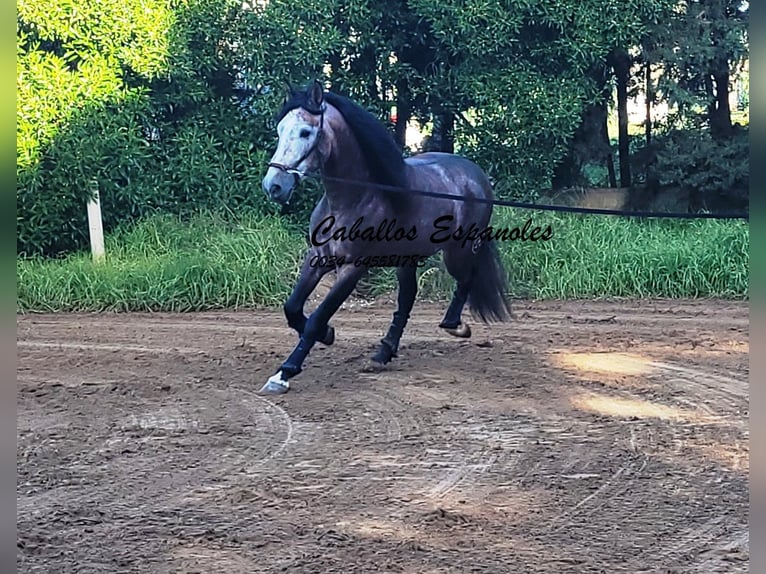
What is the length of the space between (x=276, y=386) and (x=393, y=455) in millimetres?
1528

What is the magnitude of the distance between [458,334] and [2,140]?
21.1 feet

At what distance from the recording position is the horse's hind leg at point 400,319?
6672 mm

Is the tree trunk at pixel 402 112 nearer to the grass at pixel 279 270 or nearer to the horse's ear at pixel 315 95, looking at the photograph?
the grass at pixel 279 270

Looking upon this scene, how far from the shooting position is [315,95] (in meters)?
5.80

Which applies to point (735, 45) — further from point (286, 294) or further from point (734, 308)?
point (286, 294)

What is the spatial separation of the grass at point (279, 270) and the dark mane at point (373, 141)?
12.9 ft

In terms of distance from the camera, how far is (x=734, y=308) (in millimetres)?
9188

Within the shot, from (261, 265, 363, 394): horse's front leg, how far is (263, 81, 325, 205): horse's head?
70 centimetres

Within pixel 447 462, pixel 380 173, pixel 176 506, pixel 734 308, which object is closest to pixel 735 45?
pixel 734 308

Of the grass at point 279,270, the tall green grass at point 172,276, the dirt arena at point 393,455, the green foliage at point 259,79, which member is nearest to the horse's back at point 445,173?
the dirt arena at point 393,455

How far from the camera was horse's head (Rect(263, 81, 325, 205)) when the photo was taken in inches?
216

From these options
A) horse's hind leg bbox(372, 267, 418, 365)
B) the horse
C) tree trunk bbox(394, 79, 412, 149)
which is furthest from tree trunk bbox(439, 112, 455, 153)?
horse's hind leg bbox(372, 267, 418, 365)

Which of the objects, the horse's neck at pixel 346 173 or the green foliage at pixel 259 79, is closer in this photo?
the horse's neck at pixel 346 173

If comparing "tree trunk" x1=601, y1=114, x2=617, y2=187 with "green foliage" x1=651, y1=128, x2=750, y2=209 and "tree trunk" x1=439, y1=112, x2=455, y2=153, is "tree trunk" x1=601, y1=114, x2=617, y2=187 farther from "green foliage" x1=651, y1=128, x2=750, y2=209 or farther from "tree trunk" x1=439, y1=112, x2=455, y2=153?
"tree trunk" x1=439, y1=112, x2=455, y2=153
